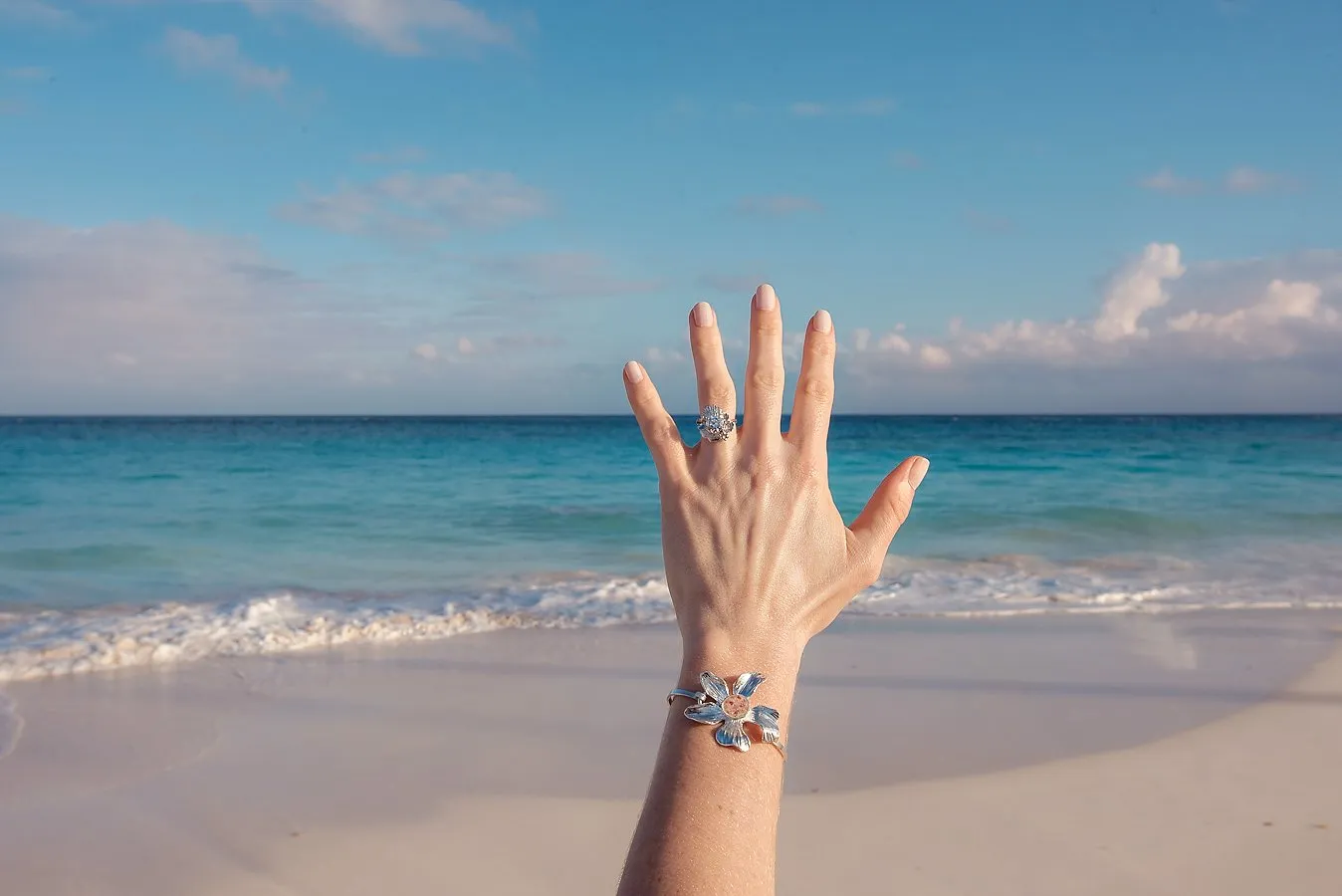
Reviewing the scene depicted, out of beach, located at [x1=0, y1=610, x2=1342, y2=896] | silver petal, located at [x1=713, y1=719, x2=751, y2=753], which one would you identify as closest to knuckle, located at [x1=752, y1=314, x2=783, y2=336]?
silver petal, located at [x1=713, y1=719, x2=751, y2=753]

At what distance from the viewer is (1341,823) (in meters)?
3.59

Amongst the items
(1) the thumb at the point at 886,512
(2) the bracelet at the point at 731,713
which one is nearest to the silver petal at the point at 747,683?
(2) the bracelet at the point at 731,713

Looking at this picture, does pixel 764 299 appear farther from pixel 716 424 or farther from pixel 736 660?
pixel 736 660

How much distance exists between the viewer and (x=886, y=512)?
1.37 meters

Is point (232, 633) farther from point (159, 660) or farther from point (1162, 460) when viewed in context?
point (1162, 460)

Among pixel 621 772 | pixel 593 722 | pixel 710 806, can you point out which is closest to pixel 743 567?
pixel 710 806

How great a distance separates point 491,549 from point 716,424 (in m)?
11.4

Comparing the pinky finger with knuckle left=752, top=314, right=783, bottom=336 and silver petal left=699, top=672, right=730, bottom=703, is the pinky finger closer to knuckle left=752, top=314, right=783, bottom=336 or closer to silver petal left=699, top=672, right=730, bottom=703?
knuckle left=752, top=314, right=783, bottom=336

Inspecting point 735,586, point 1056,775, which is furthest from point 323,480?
point 735,586

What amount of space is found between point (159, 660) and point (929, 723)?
4845 millimetres

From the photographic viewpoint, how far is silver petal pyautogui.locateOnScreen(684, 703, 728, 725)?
3.50ft

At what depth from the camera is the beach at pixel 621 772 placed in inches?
133

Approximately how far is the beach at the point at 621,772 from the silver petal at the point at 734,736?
247cm

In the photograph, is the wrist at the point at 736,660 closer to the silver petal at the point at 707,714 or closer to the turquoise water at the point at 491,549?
the silver petal at the point at 707,714
